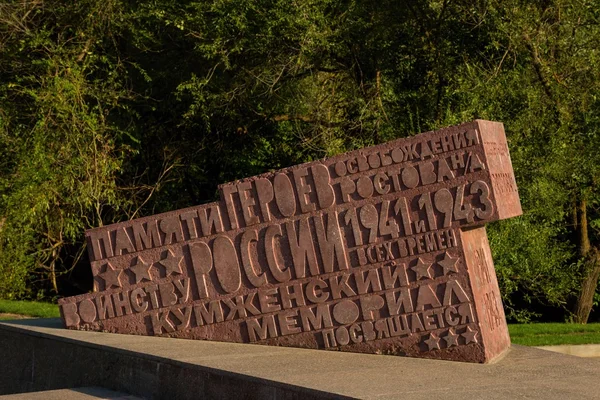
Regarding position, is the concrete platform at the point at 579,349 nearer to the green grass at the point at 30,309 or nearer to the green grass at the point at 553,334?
the green grass at the point at 553,334

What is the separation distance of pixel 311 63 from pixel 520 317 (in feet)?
15.8

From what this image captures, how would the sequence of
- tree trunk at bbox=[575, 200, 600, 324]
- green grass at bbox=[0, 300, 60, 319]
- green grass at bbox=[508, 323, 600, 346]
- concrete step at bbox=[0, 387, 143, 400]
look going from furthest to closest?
tree trunk at bbox=[575, 200, 600, 324] → green grass at bbox=[0, 300, 60, 319] → green grass at bbox=[508, 323, 600, 346] → concrete step at bbox=[0, 387, 143, 400]

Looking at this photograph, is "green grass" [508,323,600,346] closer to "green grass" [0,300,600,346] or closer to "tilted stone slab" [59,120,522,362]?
"green grass" [0,300,600,346]

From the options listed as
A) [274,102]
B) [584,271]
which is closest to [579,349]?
[584,271]

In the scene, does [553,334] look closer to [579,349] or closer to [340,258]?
[579,349]

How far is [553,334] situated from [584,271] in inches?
151

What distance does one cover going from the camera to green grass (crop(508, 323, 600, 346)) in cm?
1182

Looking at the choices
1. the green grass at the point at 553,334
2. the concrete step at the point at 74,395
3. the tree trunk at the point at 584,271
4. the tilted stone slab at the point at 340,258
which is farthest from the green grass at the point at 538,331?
the concrete step at the point at 74,395

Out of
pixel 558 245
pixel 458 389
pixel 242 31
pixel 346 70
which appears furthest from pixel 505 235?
pixel 458 389

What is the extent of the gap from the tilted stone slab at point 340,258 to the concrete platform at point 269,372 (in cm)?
22

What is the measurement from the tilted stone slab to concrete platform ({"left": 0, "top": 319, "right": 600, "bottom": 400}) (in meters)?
0.22

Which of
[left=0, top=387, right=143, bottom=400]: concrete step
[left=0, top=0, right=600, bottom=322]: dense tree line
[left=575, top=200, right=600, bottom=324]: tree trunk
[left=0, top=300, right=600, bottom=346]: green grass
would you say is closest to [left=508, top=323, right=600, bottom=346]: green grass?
[left=0, top=300, right=600, bottom=346]: green grass

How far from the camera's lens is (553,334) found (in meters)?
12.7

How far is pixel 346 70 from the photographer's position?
16.0 meters
